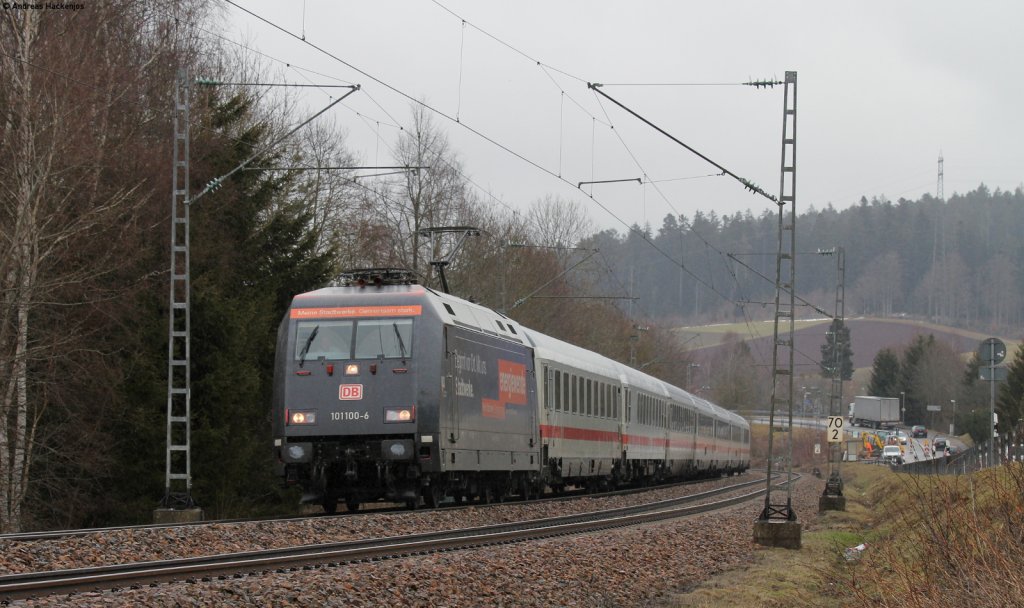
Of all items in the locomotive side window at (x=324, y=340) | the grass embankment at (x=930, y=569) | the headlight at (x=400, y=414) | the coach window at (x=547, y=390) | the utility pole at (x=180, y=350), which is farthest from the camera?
the coach window at (x=547, y=390)

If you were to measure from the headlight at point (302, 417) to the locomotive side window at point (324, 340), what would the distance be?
83 centimetres

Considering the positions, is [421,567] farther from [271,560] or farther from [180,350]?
[180,350]

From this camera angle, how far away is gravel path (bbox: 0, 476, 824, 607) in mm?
10469

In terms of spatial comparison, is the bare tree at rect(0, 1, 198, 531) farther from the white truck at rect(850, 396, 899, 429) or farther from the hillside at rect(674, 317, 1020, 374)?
the hillside at rect(674, 317, 1020, 374)

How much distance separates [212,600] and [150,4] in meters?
29.7

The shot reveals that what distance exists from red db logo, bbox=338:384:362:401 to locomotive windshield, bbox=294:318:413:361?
0.48 m

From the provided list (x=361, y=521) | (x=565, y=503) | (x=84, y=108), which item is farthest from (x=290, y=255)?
(x=361, y=521)

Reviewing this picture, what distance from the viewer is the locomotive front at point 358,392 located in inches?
805

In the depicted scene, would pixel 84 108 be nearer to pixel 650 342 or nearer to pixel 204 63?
pixel 204 63

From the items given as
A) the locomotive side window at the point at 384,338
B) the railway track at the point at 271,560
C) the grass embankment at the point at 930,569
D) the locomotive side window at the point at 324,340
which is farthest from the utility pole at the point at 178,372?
the grass embankment at the point at 930,569

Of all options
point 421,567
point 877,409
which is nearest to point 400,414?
Result: point 421,567

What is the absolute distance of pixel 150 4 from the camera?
36469 mm

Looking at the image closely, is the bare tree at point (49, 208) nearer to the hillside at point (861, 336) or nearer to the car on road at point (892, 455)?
the car on road at point (892, 455)

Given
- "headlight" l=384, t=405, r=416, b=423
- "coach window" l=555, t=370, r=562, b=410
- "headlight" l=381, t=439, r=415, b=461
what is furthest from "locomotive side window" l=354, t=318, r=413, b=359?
"coach window" l=555, t=370, r=562, b=410
